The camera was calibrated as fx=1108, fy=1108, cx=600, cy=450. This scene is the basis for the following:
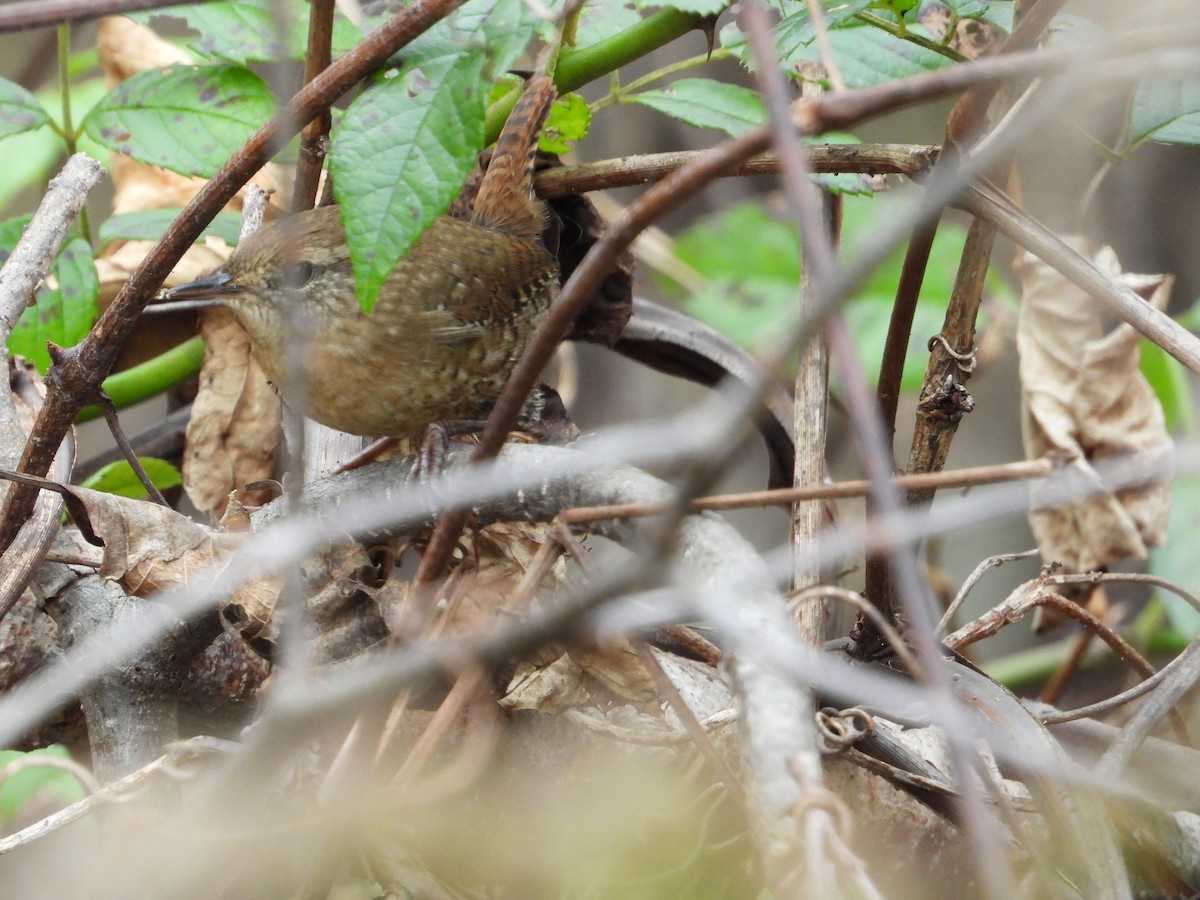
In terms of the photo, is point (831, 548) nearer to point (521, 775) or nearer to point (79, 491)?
point (521, 775)

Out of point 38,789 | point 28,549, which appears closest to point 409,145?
point 28,549

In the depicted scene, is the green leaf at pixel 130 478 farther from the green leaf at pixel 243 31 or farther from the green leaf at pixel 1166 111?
the green leaf at pixel 1166 111

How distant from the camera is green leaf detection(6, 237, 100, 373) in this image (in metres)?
1.88

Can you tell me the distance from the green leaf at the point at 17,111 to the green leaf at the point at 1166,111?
1670 mm

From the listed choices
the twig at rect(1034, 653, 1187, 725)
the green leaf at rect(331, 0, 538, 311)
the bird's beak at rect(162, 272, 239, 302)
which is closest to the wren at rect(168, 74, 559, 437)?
the bird's beak at rect(162, 272, 239, 302)

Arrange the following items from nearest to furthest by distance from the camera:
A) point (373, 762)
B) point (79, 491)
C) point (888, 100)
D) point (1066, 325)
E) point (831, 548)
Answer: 1. point (888, 100)
2. point (831, 548)
3. point (373, 762)
4. point (79, 491)
5. point (1066, 325)

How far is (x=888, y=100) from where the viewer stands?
753 mm

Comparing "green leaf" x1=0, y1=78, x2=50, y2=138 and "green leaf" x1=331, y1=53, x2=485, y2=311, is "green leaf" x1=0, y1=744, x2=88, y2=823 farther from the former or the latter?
"green leaf" x1=331, y1=53, x2=485, y2=311

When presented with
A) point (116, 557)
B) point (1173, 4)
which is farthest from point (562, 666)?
point (1173, 4)

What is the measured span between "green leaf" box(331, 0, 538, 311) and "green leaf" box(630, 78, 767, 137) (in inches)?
24.8

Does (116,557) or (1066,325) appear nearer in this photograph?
(116,557)

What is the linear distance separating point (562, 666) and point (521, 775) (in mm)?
149

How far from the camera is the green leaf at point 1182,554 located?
2.47m

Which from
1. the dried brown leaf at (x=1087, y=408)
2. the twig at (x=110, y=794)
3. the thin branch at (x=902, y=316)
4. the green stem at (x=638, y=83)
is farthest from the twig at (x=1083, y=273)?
the twig at (x=110, y=794)
